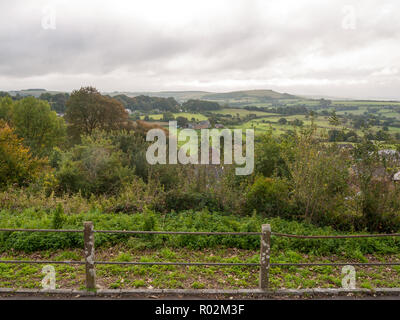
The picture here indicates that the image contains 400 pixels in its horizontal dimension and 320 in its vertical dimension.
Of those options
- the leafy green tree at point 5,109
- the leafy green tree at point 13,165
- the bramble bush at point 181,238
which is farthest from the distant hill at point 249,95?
the bramble bush at point 181,238

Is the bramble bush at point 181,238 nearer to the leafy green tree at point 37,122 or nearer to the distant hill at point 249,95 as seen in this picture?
the leafy green tree at point 37,122

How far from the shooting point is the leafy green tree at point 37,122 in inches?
1204

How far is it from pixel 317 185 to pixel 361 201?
1431 mm

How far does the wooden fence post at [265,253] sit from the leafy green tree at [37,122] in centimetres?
3066

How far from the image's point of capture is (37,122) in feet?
103

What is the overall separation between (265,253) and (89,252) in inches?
121

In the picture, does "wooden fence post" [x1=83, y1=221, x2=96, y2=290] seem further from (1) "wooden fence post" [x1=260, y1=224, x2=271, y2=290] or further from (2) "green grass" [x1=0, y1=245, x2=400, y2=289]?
(1) "wooden fence post" [x1=260, y1=224, x2=271, y2=290]

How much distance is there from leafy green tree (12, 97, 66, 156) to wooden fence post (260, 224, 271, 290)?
30.7 meters

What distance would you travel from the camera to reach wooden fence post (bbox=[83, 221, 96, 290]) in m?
4.73

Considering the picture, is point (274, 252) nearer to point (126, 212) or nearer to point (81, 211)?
point (126, 212)

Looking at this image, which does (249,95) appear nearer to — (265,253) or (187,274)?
(187,274)

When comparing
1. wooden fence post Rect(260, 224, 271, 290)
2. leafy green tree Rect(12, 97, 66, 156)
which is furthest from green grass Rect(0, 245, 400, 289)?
leafy green tree Rect(12, 97, 66, 156)
